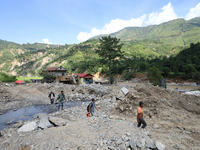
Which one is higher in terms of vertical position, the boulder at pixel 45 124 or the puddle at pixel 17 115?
the boulder at pixel 45 124

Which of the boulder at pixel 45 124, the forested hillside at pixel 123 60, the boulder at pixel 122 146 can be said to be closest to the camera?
the boulder at pixel 122 146

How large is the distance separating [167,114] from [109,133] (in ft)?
20.4

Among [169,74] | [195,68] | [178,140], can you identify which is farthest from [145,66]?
[178,140]

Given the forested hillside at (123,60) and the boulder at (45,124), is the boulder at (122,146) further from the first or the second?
the forested hillside at (123,60)

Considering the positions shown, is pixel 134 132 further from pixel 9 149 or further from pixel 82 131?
pixel 9 149

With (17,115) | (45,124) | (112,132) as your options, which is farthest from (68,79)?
(112,132)

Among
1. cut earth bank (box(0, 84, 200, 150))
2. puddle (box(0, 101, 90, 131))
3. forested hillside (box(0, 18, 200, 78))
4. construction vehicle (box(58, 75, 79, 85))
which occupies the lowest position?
puddle (box(0, 101, 90, 131))

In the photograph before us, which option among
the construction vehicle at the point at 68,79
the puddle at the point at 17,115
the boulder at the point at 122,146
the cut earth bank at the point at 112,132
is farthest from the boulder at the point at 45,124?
the construction vehicle at the point at 68,79

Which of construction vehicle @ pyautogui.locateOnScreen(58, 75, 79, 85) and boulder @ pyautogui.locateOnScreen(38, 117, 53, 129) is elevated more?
construction vehicle @ pyautogui.locateOnScreen(58, 75, 79, 85)

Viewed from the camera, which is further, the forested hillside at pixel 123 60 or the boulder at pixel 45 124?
the forested hillside at pixel 123 60

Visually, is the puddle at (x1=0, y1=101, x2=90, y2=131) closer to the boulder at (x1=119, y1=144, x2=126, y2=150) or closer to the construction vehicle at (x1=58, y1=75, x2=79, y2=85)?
the boulder at (x1=119, y1=144, x2=126, y2=150)

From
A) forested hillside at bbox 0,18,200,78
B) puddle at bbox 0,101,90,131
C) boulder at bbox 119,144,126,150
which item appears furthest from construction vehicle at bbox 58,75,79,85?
boulder at bbox 119,144,126,150

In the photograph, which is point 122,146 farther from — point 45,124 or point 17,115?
point 17,115

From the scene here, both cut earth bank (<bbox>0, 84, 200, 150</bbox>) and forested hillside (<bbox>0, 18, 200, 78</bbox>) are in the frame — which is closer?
cut earth bank (<bbox>0, 84, 200, 150</bbox>)
